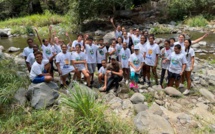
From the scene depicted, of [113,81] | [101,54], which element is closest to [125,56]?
[101,54]

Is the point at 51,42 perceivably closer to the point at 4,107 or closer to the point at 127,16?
the point at 4,107

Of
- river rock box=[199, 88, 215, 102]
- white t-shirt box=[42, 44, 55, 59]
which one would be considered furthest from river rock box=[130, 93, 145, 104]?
white t-shirt box=[42, 44, 55, 59]

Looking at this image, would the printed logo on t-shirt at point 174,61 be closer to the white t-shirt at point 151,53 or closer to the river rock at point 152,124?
the white t-shirt at point 151,53

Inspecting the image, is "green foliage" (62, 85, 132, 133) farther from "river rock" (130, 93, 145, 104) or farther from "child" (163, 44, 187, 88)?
"child" (163, 44, 187, 88)

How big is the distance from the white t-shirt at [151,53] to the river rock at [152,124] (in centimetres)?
238

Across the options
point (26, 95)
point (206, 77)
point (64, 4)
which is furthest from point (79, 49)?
point (64, 4)

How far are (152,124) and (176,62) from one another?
2.36 meters

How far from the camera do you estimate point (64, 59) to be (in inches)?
242

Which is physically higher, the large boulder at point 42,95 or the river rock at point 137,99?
the large boulder at point 42,95

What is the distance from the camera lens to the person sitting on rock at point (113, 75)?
20.6ft

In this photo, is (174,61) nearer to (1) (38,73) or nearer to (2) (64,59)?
(2) (64,59)

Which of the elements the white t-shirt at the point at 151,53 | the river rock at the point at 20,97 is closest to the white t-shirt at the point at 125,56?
the white t-shirt at the point at 151,53

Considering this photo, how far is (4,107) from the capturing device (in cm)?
480

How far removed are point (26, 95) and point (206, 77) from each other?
241 inches
